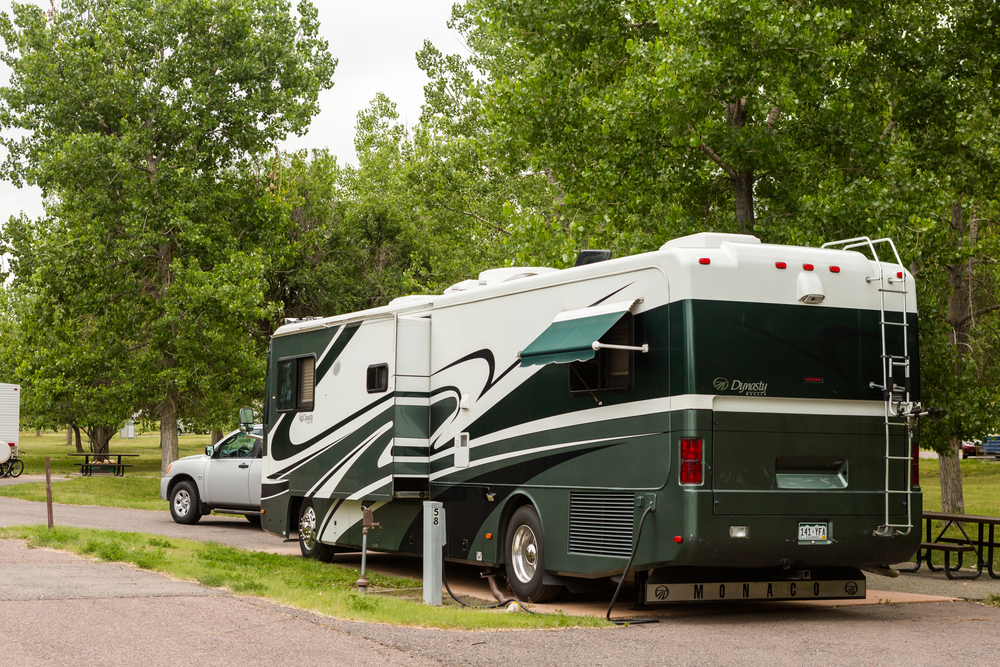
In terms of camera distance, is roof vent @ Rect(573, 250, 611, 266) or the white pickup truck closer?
roof vent @ Rect(573, 250, 611, 266)

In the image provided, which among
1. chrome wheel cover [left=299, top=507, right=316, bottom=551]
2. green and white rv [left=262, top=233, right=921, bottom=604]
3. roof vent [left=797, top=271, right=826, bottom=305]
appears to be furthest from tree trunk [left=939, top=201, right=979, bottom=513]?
chrome wheel cover [left=299, top=507, right=316, bottom=551]

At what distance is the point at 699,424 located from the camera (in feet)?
28.1

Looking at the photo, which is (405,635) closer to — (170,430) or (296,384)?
(296,384)

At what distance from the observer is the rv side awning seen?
9.16 m

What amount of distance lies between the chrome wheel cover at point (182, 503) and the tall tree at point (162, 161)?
28.9 feet

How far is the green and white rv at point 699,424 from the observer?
28.5 ft

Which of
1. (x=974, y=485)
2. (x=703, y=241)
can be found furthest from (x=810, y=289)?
(x=974, y=485)

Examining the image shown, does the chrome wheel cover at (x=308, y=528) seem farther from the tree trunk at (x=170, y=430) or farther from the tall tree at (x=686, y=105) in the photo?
the tree trunk at (x=170, y=430)

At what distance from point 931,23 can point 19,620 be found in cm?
1483

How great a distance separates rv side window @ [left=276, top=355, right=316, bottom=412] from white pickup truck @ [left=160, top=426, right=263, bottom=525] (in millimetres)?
3802

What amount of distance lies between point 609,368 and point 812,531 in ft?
7.11

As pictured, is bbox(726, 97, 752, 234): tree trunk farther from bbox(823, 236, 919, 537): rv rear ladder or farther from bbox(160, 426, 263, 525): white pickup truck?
bbox(160, 426, 263, 525): white pickup truck

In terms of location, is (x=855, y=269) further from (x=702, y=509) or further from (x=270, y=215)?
(x=270, y=215)

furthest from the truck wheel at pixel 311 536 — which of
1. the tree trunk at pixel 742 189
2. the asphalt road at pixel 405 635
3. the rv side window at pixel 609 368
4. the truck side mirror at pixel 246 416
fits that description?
the tree trunk at pixel 742 189
